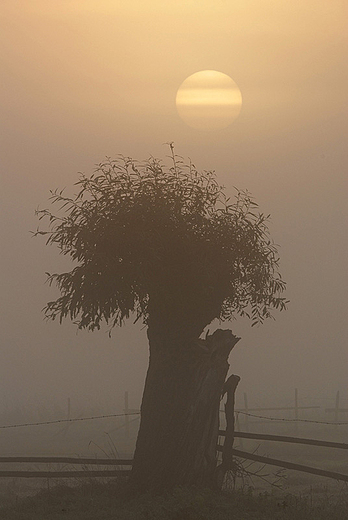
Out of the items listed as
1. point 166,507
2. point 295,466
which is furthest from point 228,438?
point 166,507

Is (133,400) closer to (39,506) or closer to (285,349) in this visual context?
A: (285,349)

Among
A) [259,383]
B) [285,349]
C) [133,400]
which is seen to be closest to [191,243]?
[133,400]

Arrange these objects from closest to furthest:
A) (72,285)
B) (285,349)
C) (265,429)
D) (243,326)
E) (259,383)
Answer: (72,285) → (265,429) → (259,383) → (285,349) → (243,326)

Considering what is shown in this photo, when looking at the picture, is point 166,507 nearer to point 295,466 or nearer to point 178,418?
point 178,418

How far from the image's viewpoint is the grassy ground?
14.0 meters

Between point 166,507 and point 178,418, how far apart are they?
236 centimetres

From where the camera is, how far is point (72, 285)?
16.8 meters

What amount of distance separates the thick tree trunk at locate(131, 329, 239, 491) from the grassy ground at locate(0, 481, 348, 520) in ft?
1.81

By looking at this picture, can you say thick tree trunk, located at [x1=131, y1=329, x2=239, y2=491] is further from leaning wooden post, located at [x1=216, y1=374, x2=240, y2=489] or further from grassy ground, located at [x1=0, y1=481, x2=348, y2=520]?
grassy ground, located at [x1=0, y1=481, x2=348, y2=520]

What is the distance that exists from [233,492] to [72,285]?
19.4 ft

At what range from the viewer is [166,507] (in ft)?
47.2

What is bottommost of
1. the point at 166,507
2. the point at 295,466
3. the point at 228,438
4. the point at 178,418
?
the point at 166,507

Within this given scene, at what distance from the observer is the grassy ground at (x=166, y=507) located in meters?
14.0

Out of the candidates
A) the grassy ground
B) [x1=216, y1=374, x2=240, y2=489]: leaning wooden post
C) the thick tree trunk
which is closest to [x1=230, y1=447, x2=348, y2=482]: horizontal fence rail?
[x1=216, y1=374, x2=240, y2=489]: leaning wooden post
